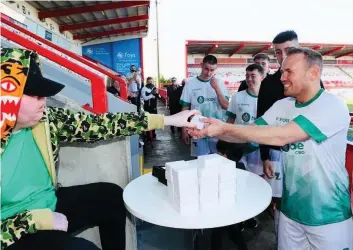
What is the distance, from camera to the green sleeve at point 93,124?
1757mm

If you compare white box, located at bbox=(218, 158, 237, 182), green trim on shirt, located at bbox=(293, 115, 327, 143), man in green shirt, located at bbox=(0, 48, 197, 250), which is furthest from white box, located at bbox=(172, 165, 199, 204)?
green trim on shirt, located at bbox=(293, 115, 327, 143)

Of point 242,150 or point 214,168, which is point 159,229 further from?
point 214,168

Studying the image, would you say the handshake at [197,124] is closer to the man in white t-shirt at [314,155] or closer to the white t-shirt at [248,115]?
the man in white t-shirt at [314,155]

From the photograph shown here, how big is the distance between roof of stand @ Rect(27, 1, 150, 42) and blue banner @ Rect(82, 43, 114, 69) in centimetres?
76

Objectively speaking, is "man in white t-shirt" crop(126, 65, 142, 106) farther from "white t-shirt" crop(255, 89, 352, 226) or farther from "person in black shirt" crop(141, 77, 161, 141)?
"white t-shirt" crop(255, 89, 352, 226)

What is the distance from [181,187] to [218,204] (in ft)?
0.82

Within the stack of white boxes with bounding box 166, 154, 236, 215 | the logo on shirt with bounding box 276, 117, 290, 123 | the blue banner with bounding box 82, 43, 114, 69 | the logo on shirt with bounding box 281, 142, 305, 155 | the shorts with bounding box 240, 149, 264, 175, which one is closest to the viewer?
the stack of white boxes with bounding box 166, 154, 236, 215

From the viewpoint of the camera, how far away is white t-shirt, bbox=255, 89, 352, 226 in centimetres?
162

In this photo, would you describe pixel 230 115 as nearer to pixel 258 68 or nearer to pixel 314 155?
pixel 258 68

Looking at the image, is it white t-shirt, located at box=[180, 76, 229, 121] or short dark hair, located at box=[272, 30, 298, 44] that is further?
white t-shirt, located at box=[180, 76, 229, 121]

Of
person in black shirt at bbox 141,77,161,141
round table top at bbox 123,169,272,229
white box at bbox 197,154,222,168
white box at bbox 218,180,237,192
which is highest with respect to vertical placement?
white box at bbox 197,154,222,168

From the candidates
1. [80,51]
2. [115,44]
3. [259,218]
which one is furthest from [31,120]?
[115,44]

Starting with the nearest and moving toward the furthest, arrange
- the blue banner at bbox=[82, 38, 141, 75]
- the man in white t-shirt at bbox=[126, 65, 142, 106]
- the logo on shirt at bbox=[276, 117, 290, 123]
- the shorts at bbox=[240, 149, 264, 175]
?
the logo on shirt at bbox=[276, 117, 290, 123] < the shorts at bbox=[240, 149, 264, 175] < the man in white t-shirt at bbox=[126, 65, 142, 106] < the blue banner at bbox=[82, 38, 141, 75]

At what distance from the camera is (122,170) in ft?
6.91
